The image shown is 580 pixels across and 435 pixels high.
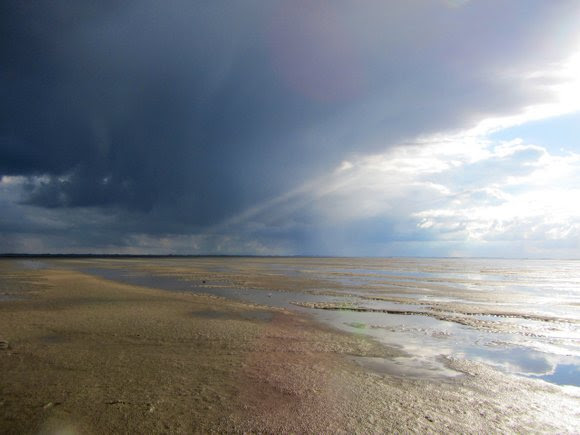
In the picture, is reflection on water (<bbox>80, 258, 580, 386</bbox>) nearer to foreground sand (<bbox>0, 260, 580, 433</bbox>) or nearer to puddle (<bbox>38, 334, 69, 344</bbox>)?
foreground sand (<bbox>0, 260, 580, 433</bbox>)

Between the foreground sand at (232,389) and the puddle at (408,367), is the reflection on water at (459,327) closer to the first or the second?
the puddle at (408,367)

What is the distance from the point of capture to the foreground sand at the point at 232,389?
29.7 feet

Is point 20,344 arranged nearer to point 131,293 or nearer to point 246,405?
point 246,405

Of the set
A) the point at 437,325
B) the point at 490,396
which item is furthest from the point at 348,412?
the point at 437,325

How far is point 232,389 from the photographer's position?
11.1 m

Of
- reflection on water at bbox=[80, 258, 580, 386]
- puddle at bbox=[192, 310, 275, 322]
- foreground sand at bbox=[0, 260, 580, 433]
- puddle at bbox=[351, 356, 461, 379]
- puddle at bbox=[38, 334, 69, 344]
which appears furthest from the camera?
puddle at bbox=[192, 310, 275, 322]

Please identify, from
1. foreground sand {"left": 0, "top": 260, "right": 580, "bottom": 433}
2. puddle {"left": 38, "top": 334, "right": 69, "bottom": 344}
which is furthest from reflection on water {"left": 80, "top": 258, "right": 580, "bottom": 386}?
puddle {"left": 38, "top": 334, "right": 69, "bottom": 344}

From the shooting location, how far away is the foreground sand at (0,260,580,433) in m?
9.05

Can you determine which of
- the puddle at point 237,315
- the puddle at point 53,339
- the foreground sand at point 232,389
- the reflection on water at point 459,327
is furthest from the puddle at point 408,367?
the puddle at point 53,339

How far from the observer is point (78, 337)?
16.4 meters

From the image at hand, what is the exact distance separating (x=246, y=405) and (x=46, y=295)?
92.5 feet

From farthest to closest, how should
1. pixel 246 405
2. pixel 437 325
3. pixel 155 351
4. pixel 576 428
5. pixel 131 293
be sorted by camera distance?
pixel 131 293
pixel 437 325
pixel 155 351
pixel 246 405
pixel 576 428

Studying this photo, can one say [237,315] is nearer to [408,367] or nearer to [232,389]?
[408,367]

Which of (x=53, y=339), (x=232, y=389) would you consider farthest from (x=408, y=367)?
(x=53, y=339)
